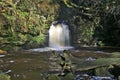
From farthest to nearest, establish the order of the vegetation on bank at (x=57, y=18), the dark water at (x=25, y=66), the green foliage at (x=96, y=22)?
the green foliage at (x=96, y=22)
the vegetation on bank at (x=57, y=18)
the dark water at (x=25, y=66)

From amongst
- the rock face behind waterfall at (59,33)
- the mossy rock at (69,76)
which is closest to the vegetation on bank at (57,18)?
the rock face behind waterfall at (59,33)

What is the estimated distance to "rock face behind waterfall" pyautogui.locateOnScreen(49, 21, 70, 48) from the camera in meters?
24.3

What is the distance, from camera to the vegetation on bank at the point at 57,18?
22562 millimetres

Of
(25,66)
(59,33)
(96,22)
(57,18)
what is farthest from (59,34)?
(25,66)

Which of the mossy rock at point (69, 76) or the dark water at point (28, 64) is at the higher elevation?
the mossy rock at point (69, 76)

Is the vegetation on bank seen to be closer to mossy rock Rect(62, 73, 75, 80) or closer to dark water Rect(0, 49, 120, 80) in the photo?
dark water Rect(0, 49, 120, 80)

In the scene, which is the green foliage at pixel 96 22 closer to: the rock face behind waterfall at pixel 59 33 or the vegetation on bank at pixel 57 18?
the vegetation on bank at pixel 57 18

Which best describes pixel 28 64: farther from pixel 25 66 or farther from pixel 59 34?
pixel 59 34

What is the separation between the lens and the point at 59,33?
2458 centimetres

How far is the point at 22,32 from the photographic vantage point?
22984 millimetres

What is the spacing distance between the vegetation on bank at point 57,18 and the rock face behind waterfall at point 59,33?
365mm

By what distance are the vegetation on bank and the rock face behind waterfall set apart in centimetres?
36

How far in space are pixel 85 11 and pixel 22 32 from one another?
4819mm

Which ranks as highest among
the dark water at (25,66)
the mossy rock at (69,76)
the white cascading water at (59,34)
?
the white cascading water at (59,34)
